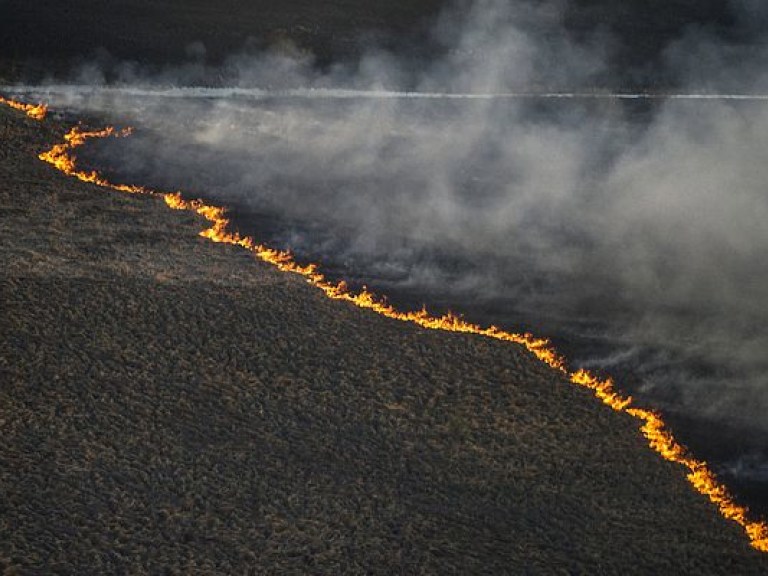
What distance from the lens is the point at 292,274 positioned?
627 centimetres

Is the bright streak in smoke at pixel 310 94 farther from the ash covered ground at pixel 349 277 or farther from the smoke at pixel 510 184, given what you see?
the ash covered ground at pixel 349 277

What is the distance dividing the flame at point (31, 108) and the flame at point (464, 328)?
0.53m

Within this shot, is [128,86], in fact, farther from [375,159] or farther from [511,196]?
[511,196]

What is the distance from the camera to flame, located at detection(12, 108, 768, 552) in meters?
4.64

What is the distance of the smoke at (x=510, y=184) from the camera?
6152 mm

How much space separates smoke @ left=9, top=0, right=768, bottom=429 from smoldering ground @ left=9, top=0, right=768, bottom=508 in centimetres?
2

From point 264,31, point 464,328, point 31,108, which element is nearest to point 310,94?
point 264,31

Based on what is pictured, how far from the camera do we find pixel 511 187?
Answer: 8.04 m

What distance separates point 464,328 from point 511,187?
2.50 meters

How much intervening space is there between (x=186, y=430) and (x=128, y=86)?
19.6 ft

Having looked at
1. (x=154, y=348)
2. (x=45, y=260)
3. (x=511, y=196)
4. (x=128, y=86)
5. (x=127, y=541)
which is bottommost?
(x=127, y=541)

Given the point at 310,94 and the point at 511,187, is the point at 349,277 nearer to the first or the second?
the point at 511,187

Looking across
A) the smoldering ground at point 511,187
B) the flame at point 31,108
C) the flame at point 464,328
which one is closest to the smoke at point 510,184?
the smoldering ground at point 511,187

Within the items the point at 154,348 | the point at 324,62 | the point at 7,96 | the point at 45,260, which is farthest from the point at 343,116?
the point at 154,348
